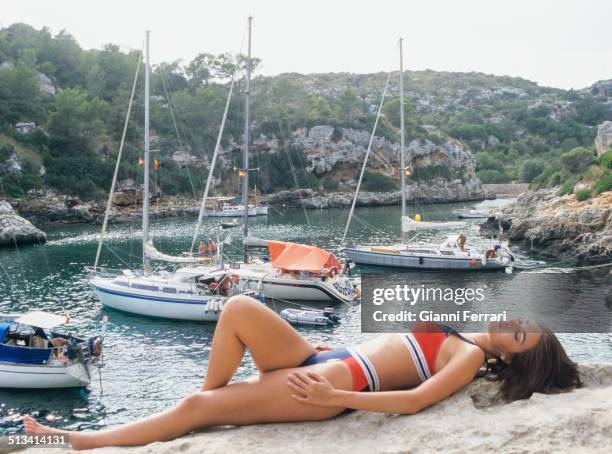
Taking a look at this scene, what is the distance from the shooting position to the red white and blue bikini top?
3.37m

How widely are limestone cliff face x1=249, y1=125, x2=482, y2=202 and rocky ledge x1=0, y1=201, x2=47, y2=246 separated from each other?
170 feet

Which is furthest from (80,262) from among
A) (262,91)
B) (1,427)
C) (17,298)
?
(262,91)

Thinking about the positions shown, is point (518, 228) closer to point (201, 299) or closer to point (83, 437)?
point (201, 299)

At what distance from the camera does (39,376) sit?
538 inches

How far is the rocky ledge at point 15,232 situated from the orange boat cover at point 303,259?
26295mm

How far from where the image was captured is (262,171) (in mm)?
88438

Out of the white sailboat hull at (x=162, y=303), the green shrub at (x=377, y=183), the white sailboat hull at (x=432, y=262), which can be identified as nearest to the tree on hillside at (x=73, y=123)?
the green shrub at (x=377, y=183)

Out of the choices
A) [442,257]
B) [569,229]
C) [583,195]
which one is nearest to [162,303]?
[442,257]

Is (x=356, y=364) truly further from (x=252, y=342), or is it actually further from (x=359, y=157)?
(x=359, y=157)

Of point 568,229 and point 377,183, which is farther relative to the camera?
point 377,183

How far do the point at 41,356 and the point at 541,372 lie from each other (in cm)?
1304

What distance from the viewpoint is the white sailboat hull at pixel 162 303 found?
20.2 meters

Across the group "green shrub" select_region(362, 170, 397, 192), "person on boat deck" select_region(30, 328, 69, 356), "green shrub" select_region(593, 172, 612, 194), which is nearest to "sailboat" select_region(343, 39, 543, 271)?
"green shrub" select_region(593, 172, 612, 194)

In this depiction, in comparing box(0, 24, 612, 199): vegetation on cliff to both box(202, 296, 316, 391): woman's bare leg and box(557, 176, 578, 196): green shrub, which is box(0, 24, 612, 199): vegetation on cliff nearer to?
box(557, 176, 578, 196): green shrub
